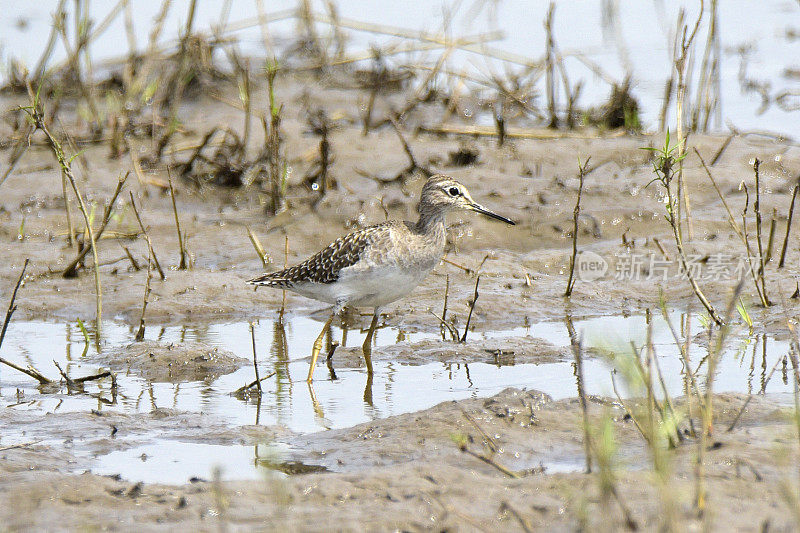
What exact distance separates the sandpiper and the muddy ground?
422 mm

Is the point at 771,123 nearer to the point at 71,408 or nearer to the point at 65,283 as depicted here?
the point at 65,283

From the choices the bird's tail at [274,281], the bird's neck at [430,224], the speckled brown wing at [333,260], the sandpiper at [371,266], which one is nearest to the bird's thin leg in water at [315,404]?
the sandpiper at [371,266]

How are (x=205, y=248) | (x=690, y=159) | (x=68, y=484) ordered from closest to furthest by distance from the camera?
1. (x=68, y=484)
2. (x=205, y=248)
3. (x=690, y=159)

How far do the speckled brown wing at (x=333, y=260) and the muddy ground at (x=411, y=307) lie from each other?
24.3 inches

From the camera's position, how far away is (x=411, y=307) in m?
8.45

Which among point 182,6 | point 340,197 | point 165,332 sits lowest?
→ point 165,332

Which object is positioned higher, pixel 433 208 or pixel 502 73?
pixel 502 73

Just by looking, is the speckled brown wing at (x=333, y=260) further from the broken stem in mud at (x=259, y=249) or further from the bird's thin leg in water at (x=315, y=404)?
the broken stem in mud at (x=259, y=249)

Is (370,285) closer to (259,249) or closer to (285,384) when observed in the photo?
(285,384)

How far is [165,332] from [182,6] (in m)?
7.97

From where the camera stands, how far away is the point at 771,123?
476 inches

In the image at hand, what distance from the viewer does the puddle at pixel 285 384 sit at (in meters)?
5.31

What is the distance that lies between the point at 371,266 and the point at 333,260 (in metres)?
0.33

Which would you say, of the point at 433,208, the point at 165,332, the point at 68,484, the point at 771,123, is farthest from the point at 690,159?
the point at 68,484
